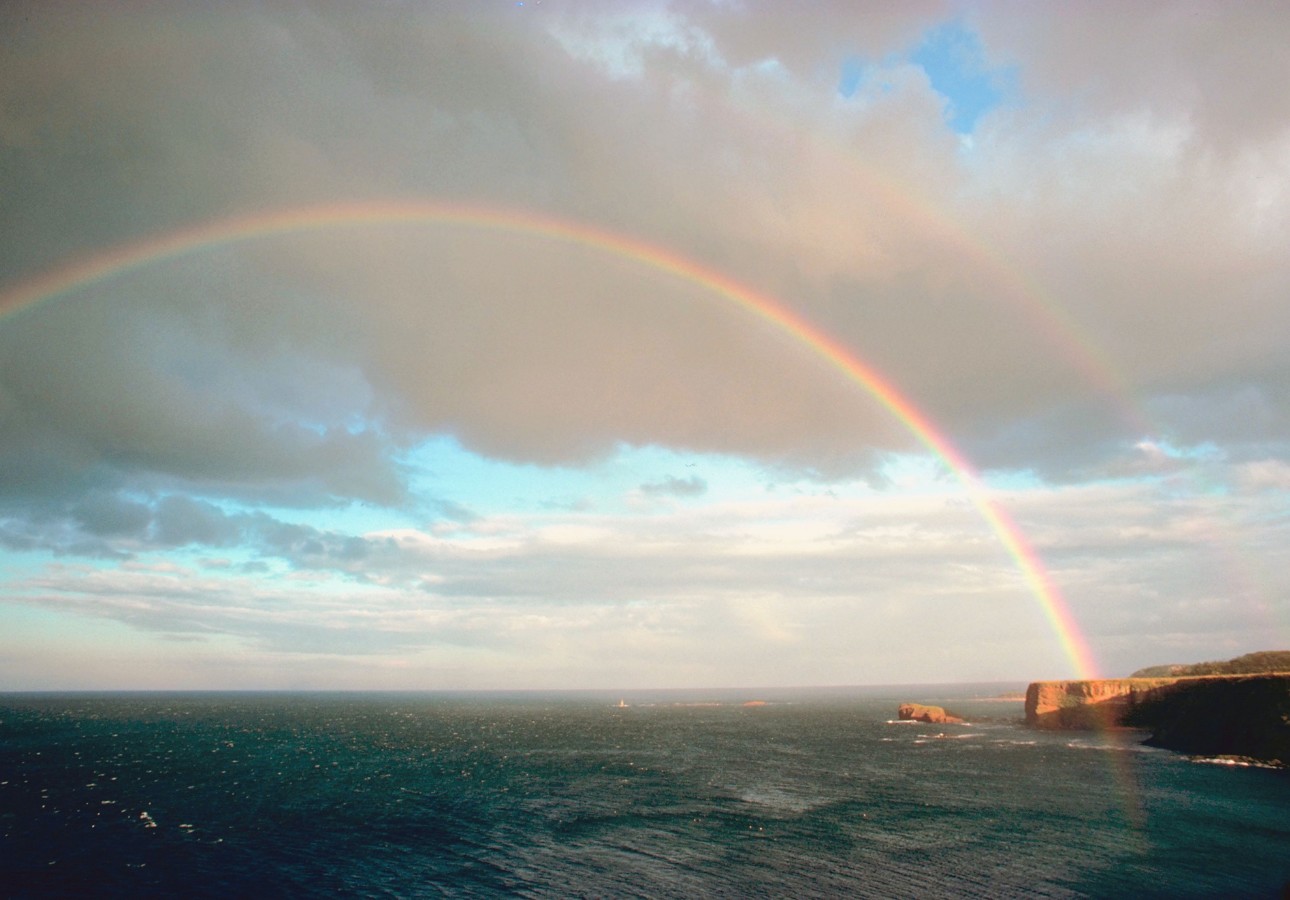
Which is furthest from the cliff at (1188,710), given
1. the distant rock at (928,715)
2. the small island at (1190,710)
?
the distant rock at (928,715)

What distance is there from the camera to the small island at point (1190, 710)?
3305 inches

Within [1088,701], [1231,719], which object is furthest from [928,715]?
[1231,719]

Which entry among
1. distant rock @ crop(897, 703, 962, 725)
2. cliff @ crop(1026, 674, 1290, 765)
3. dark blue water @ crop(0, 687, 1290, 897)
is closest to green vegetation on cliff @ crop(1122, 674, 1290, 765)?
cliff @ crop(1026, 674, 1290, 765)

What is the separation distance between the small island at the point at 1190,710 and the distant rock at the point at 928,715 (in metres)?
24.0

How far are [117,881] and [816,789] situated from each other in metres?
57.1

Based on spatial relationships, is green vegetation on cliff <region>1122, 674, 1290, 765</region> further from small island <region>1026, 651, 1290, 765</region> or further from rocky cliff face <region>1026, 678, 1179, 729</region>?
rocky cliff face <region>1026, 678, 1179, 729</region>

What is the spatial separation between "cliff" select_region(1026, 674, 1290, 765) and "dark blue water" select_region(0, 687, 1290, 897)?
25.4 ft

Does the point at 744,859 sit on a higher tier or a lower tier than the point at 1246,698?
lower

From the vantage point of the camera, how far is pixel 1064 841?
4844cm

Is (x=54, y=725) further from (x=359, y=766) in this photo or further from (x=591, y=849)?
(x=591, y=849)

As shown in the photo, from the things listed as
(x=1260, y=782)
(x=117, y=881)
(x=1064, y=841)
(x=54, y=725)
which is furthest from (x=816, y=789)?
(x=54, y=725)

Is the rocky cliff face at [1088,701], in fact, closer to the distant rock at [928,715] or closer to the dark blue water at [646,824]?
the distant rock at [928,715]

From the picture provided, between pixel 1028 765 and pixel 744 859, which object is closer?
pixel 744 859

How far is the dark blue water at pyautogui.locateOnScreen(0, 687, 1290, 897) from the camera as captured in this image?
131 ft
